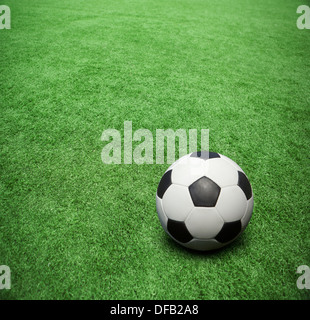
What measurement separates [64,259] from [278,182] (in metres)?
1.56

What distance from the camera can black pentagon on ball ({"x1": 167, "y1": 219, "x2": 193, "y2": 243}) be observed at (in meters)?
1.17

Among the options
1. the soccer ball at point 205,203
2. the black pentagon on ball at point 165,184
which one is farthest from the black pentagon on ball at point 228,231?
the black pentagon on ball at point 165,184

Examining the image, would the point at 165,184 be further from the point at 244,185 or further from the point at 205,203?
the point at 244,185

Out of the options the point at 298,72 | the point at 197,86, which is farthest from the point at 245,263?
the point at 298,72

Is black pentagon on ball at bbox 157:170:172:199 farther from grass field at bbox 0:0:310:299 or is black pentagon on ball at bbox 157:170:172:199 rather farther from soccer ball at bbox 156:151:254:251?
grass field at bbox 0:0:310:299

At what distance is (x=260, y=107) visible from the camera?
97.4 inches

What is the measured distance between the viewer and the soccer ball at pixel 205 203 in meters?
1.14

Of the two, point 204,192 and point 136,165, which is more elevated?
point 204,192

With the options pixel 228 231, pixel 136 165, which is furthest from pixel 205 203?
pixel 136 165

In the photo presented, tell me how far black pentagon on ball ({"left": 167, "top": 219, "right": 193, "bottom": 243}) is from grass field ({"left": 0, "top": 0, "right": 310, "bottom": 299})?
18cm

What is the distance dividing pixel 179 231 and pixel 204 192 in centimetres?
24

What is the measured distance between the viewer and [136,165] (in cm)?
188

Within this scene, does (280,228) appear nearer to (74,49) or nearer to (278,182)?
(278,182)

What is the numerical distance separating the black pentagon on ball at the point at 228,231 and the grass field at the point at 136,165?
198 millimetres
